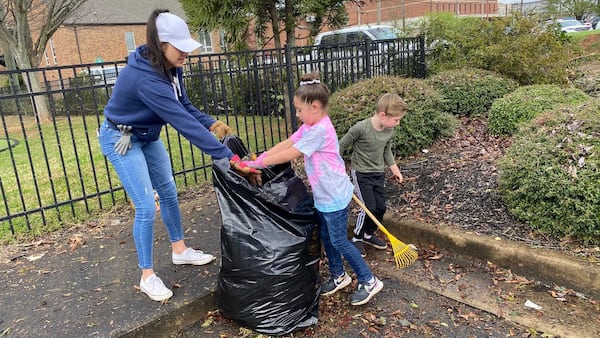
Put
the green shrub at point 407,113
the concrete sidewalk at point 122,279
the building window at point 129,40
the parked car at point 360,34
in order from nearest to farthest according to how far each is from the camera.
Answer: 1. the concrete sidewalk at point 122,279
2. the green shrub at point 407,113
3. the parked car at point 360,34
4. the building window at point 129,40

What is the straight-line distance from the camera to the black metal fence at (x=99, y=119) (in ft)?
13.8

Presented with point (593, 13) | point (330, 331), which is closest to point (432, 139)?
point (330, 331)

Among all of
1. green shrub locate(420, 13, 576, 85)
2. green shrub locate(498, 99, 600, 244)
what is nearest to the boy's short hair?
green shrub locate(498, 99, 600, 244)

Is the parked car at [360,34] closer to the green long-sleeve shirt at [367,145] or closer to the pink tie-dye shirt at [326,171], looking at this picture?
the green long-sleeve shirt at [367,145]

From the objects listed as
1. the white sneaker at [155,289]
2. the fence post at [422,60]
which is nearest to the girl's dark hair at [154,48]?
the white sneaker at [155,289]

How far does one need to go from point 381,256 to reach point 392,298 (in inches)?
23.5

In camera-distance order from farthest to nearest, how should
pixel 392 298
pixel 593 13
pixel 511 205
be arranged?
pixel 593 13 → pixel 511 205 → pixel 392 298

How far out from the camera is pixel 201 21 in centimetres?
768

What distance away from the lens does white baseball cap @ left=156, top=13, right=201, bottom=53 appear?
7.78ft

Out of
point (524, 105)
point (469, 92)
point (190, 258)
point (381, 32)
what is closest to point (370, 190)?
point (190, 258)

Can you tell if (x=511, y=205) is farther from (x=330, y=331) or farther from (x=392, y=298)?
(x=330, y=331)

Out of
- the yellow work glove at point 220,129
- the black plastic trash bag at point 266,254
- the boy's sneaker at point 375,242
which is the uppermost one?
the yellow work glove at point 220,129

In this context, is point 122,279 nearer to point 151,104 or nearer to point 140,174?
point 140,174

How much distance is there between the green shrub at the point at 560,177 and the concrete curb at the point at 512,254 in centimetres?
25
